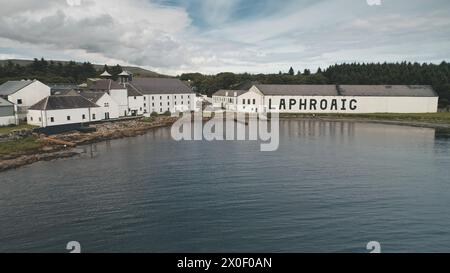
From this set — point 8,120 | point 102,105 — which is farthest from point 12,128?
point 102,105

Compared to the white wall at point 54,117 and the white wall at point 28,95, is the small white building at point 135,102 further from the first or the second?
the white wall at point 54,117

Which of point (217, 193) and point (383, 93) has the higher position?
point (383, 93)

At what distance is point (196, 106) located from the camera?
6544 centimetres

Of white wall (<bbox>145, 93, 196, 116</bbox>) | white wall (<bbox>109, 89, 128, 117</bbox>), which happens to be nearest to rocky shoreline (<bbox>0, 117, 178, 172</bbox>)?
white wall (<bbox>109, 89, 128, 117</bbox>)

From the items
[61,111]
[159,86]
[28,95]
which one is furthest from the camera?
[159,86]

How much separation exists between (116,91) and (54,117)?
11716 mm

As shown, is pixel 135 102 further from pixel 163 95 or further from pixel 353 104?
pixel 353 104

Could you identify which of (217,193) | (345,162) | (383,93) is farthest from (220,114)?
(217,193)

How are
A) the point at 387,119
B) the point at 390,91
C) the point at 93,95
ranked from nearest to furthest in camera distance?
the point at 93,95
the point at 387,119
the point at 390,91

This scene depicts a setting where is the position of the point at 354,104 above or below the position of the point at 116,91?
below

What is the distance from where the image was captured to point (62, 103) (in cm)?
3631

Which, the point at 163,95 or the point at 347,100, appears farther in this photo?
the point at 347,100
